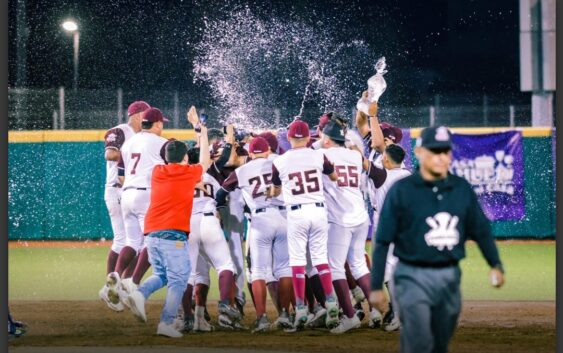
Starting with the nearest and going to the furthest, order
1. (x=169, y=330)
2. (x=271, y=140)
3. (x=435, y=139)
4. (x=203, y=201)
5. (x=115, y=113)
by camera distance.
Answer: (x=435, y=139), (x=169, y=330), (x=203, y=201), (x=271, y=140), (x=115, y=113)

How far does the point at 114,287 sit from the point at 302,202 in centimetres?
158

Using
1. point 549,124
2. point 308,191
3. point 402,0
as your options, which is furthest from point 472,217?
point 402,0

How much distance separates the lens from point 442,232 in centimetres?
483

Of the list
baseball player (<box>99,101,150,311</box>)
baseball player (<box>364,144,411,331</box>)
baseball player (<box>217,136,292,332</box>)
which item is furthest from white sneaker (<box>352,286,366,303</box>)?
baseball player (<box>99,101,150,311</box>)

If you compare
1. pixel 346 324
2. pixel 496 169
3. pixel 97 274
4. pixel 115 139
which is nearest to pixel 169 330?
pixel 346 324

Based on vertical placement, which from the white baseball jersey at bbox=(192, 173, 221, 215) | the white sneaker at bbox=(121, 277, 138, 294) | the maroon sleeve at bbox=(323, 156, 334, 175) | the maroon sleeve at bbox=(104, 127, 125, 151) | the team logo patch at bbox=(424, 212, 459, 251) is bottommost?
the white sneaker at bbox=(121, 277, 138, 294)

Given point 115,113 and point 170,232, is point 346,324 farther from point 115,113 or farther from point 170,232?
point 115,113

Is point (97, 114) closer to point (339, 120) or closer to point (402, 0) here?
point (339, 120)

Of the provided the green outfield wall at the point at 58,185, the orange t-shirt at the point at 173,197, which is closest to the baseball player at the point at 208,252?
the orange t-shirt at the point at 173,197

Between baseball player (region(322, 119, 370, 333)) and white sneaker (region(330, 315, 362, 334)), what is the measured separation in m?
0.27

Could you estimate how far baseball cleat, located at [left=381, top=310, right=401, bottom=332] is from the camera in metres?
7.39

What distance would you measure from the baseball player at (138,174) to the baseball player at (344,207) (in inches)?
52.7

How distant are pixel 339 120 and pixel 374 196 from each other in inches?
24.5

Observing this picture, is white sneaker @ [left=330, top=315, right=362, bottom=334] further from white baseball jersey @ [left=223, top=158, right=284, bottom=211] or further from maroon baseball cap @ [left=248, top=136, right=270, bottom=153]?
maroon baseball cap @ [left=248, top=136, right=270, bottom=153]
